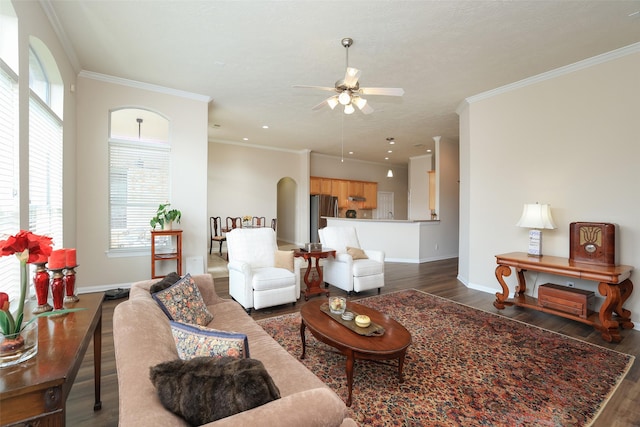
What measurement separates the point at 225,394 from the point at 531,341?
3159 millimetres

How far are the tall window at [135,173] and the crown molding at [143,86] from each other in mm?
374

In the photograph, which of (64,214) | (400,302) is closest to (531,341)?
(400,302)

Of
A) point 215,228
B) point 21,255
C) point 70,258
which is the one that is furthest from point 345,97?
point 215,228

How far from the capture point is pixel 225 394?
925mm

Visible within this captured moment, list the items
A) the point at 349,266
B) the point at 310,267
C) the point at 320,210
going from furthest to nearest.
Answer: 1. the point at 320,210
2. the point at 349,266
3. the point at 310,267

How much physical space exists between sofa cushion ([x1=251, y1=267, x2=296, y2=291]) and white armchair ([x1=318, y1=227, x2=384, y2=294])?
0.93 m

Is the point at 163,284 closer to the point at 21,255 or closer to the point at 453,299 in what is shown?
the point at 21,255

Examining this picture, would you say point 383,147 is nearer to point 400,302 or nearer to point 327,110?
point 327,110

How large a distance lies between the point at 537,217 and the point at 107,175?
6.07 m

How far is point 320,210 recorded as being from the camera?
8.89 meters

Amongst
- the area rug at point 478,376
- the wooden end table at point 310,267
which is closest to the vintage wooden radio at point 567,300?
the area rug at point 478,376

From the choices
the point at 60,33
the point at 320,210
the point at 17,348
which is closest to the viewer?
the point at 17,348

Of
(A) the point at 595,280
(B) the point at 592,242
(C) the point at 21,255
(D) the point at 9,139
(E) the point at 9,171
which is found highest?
(D) the point at 9,139

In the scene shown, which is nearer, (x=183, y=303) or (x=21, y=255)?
(x=21, y=255)
